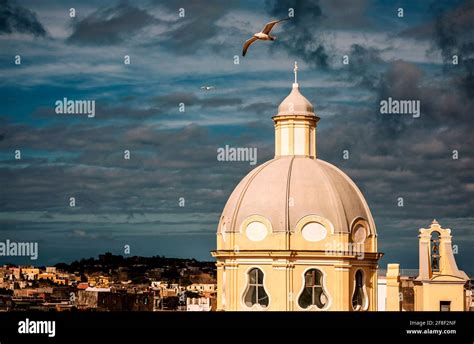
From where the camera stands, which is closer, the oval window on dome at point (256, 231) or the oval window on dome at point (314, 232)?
the oval window on dome at point (314, 232)

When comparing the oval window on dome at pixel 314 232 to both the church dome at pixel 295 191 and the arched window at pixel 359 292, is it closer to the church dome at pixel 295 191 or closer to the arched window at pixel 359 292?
the church dome at pixel 295 191

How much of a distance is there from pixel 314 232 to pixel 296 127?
17.7 ft

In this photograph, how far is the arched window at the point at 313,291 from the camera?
52.5 m

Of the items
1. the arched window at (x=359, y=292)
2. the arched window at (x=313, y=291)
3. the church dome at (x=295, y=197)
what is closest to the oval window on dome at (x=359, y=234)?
the church dome at (x=295, y=197)

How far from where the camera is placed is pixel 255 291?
5319 centimetres

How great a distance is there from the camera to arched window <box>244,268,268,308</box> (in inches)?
2084

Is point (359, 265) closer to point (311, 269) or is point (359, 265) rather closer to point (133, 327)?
point (311, 269)

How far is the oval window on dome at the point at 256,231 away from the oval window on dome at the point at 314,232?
1726mm

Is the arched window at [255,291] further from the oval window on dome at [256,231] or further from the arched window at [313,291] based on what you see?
the arched window at [313,291]

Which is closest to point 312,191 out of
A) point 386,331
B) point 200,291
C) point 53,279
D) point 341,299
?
point 341,299

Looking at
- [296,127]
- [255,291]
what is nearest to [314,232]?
[255,291]

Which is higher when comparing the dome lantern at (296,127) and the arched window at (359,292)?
the dome lantern at (296,127)

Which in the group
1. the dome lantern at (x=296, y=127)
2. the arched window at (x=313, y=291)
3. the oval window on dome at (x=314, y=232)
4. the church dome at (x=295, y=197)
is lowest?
the arched window at (x=313, y=291)

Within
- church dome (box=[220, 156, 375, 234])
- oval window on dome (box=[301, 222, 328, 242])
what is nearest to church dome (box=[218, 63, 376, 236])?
church dome (box=[220, 156, 375, 234])
